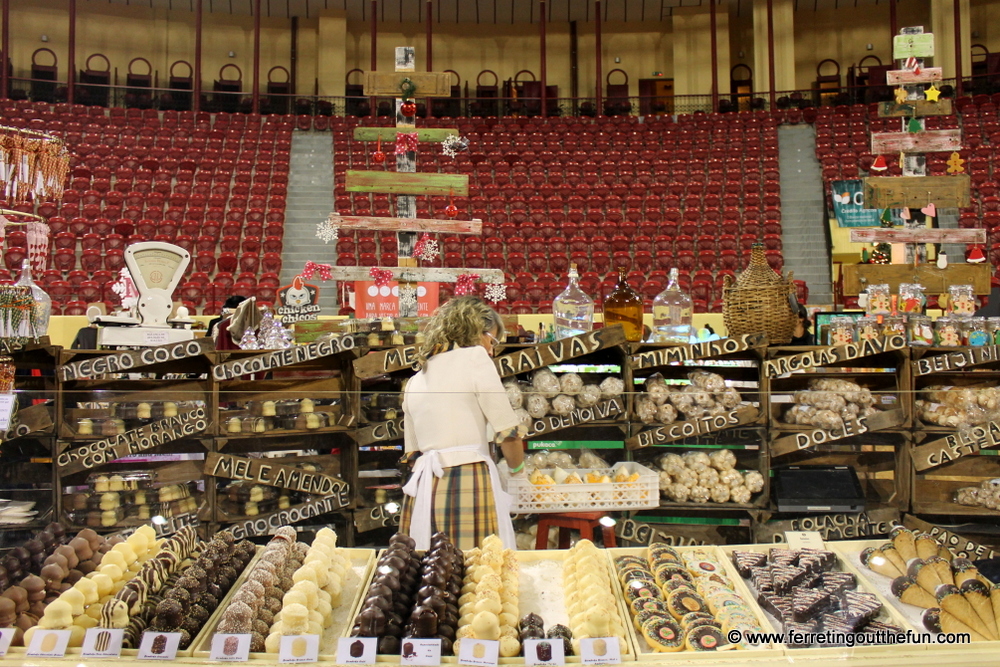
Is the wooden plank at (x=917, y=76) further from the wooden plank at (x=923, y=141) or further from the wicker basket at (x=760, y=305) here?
the wicker basket at (x=760, y=305)

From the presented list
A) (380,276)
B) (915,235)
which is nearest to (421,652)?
(380,276)

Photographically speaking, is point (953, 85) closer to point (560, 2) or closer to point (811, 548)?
point (560, 2)

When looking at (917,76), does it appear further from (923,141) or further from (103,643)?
(103,643)

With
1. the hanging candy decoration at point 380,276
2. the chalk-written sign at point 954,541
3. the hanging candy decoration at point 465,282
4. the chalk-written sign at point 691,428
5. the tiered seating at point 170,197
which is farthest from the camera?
the tiered seating at point 170,197

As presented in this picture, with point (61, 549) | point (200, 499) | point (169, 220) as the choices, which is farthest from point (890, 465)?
point (169, 220)

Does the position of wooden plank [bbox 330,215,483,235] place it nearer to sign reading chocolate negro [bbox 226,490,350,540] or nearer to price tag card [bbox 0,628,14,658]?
sign reading chocolate negro [bbox 226,490,350,540]

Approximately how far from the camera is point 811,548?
1900mm

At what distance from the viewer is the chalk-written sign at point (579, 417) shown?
243cm

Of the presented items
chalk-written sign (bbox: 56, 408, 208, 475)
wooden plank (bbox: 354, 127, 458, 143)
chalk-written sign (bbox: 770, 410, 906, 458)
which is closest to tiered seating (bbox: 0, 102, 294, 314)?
wooden plank (bbox: 354, 127, 458, 143)

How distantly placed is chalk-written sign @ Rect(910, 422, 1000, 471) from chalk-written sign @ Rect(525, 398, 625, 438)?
0.81m

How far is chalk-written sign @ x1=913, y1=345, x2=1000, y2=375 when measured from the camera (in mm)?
2908

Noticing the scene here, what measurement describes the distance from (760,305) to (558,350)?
0.81 m

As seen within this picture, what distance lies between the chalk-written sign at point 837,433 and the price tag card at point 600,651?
1.00 m

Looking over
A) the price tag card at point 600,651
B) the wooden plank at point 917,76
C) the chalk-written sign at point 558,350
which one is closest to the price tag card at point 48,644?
the price tag card at point 600,651
